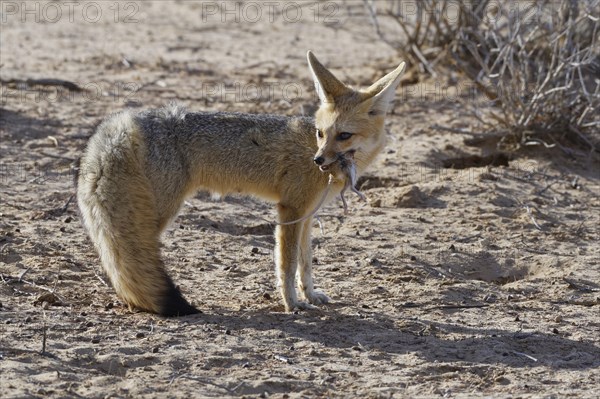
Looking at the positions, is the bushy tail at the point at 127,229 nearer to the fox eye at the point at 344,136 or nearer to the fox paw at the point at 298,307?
the fox paw at the point at 298,307

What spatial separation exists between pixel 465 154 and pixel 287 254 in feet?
11.2

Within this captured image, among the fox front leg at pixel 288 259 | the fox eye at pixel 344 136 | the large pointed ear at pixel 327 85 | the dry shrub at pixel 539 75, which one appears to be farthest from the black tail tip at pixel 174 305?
the dry shrub at pixel 539 75

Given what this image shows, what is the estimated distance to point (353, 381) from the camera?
4.92 metres

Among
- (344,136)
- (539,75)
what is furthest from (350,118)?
(539,75)

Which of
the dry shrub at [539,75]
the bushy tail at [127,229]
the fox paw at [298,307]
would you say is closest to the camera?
the bushy tail at [127,229]

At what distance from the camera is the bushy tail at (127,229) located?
550 cm

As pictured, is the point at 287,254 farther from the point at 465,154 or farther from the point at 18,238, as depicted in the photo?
the point at 465,154

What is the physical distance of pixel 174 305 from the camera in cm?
554

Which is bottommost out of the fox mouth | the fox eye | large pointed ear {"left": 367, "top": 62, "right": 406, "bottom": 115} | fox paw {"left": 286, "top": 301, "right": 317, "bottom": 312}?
fox paw {"left": 286, "top": 301, "right": 317, "bottom": 312}

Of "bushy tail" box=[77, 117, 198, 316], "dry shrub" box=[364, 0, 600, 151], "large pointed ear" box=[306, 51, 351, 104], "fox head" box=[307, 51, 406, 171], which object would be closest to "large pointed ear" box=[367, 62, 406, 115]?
"fox head" box=[307, 51, 406, 171]

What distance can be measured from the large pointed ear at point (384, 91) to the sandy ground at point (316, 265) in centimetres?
117

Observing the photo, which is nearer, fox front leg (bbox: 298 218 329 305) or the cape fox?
the cape fox

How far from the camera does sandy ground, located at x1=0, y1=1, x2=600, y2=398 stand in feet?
16.2

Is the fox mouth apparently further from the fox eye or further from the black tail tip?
the black tail tip
